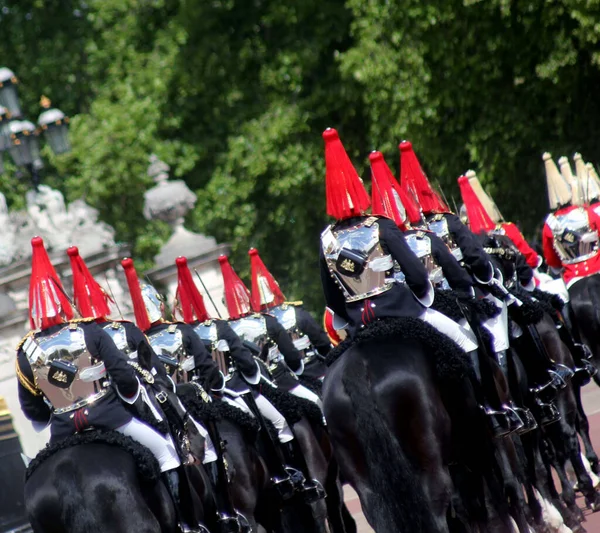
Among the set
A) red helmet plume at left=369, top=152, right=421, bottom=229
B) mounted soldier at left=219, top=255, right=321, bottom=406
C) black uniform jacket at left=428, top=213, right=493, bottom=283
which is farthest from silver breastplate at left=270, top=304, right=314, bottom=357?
red helmet plume at left=369, top=152, right=421, bottom=229

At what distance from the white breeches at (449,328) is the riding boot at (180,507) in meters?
1.84

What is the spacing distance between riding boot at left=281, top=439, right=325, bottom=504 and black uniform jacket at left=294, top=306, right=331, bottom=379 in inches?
58.9

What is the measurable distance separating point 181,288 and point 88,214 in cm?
785

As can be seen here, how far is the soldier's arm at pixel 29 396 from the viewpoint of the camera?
28.6 feet

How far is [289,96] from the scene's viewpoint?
93.3 feet

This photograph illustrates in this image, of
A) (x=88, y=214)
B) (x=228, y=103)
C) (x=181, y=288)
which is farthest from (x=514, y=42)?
(x=181, y=288)

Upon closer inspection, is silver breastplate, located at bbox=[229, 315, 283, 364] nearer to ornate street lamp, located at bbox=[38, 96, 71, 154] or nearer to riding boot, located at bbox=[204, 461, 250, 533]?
riding boot, located at bbox=[204, 461, 250, 533]

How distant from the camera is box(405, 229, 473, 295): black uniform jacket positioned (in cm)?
920

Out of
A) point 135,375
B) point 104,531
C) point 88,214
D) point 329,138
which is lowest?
point 104,531

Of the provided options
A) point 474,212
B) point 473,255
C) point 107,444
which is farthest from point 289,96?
point 107,444

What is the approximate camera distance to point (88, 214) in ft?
62.8

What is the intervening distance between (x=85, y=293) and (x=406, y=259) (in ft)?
6.97

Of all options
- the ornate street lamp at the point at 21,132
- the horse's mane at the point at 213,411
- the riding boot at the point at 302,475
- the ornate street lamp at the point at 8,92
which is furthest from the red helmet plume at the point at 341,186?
the ornate street lamp at the point at 8,92

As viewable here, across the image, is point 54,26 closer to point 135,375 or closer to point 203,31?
point 203,31
